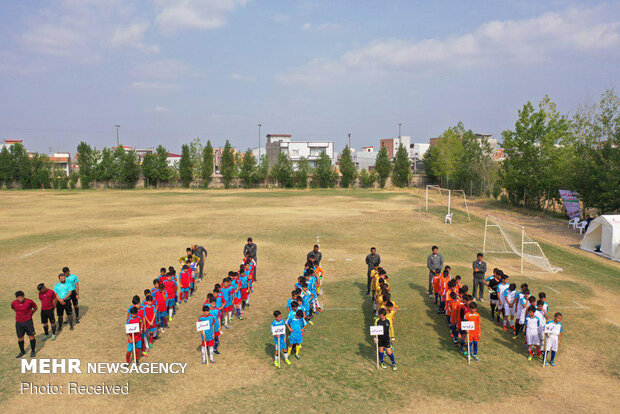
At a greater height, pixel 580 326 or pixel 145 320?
pixel 145 320

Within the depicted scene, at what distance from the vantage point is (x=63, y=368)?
9.49m

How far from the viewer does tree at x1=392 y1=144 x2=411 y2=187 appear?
83131 millimetres

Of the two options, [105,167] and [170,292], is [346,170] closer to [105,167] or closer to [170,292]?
[105,167]

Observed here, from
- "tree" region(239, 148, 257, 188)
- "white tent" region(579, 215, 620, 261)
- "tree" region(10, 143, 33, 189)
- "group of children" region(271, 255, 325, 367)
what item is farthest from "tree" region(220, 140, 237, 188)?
"group of children" region(271, 255, 325, 367)

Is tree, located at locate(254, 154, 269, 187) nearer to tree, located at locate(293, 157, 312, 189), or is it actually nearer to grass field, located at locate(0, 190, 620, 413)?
tree, located at locate(293, 157, 312, 189)

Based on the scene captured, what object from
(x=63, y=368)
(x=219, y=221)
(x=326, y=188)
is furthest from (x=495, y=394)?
(x=326, y=188)

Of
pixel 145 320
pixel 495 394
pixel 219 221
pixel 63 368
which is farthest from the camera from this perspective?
pixel 219 221

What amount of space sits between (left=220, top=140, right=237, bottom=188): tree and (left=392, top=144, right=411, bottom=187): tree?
1347 inches

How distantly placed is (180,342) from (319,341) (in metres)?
3.87

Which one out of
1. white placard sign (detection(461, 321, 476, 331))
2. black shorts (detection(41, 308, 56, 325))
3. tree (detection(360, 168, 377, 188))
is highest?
tree (detection(360, 168, 377, 188))

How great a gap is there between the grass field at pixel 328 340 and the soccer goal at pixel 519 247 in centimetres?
74

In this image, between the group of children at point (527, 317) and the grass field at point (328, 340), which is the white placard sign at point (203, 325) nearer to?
the grass field at point (328, 340)

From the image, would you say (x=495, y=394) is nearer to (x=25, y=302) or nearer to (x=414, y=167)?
(x=25, y=302)

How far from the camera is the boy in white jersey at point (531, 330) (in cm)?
1000
